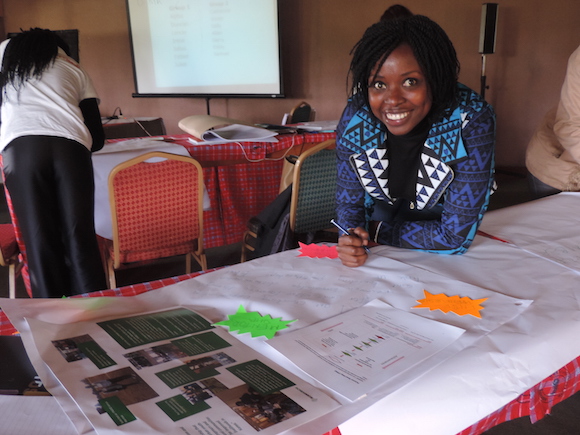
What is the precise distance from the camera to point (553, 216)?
1334 mm

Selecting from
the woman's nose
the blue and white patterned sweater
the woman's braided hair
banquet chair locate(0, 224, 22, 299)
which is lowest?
banquet chair locate(0, 224, 22, 299)

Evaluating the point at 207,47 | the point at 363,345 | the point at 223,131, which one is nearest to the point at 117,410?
the point at 363,345

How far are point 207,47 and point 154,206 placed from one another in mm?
3726

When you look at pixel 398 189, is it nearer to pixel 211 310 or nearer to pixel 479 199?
pixel 479 199

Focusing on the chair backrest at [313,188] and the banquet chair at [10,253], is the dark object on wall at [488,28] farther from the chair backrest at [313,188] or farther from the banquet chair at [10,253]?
the banquet chair at [10,253]

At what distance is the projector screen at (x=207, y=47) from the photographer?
16.6 ft

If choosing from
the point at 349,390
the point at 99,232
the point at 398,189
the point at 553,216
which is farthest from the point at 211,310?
the point at 99,232

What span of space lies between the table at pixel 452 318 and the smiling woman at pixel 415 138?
8cm

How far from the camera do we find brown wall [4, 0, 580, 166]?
192 inches

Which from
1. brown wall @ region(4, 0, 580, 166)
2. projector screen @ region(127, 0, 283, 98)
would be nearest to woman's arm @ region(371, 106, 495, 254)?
projector screen @ region(127, 0, 283, 98)

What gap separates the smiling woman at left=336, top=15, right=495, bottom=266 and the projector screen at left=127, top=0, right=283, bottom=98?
13.2ft

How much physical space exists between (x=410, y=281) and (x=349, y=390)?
1.27 ft

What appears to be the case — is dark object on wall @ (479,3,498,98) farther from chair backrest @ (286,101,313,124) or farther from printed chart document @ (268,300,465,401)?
printed chart document @ (268,300,465,401)

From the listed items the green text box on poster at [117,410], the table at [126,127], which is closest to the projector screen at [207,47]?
the table at [126,127]
